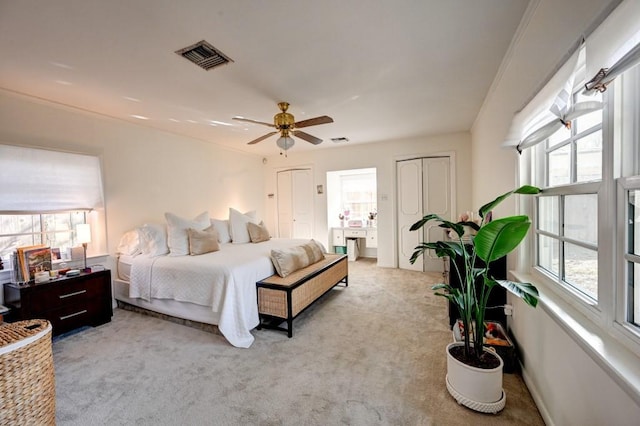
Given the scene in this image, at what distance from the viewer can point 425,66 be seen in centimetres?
234

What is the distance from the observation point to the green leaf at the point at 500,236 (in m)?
1.41

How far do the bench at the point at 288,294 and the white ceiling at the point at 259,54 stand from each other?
77.6 inches

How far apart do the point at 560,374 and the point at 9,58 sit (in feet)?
13.9

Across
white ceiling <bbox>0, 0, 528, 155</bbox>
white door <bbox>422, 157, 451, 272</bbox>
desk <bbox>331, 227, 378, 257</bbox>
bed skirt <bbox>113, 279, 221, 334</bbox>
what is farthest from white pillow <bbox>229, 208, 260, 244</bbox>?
white door <bbox>422, 157, 451, 272</bbox>

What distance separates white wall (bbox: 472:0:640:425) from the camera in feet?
3.36

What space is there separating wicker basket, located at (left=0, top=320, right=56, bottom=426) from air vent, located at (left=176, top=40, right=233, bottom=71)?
1.97 meters

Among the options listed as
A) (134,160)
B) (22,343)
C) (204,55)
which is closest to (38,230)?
(134,160)

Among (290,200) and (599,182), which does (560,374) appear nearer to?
(599,182)

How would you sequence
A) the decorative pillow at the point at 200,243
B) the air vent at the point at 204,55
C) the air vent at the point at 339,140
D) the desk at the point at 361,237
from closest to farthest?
the air vent at the point at 204,55 → the decorative pillow at the point at 200,243 → the air vent at the point at 339,140 → the desk at the point at 361,237

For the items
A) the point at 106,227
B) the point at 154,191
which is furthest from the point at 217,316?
the point at 154,191

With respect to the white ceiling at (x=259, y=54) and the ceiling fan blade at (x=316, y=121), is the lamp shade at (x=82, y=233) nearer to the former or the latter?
the white ceiling at (x=259, y=54)

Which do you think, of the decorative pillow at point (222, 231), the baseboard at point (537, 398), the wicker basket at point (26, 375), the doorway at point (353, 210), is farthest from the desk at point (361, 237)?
the wicker basket at point (26, 375)

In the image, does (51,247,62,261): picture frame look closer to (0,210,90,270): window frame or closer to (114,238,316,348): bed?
(0,210,90,270): window frame

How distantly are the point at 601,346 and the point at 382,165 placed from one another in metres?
4.45
